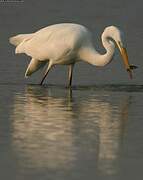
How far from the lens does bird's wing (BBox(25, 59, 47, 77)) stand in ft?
63.1

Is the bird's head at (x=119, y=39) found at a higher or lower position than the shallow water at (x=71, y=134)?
higher

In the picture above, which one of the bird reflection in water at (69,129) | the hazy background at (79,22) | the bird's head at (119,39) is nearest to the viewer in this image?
the bird reflection in water at (69,129)

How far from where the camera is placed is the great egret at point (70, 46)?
728 inches

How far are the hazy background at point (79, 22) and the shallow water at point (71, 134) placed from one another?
2363 millimetres

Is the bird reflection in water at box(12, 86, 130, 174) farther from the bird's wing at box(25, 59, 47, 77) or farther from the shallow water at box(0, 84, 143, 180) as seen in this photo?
the bird's wing at box(25, 59, 47, 77)

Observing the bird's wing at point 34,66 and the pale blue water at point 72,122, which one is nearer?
the pale blue water at point 72,122

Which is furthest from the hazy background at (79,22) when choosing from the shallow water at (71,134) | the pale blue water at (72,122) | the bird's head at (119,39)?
the shallow water at (71,134)

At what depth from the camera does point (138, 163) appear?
1018 centimetres

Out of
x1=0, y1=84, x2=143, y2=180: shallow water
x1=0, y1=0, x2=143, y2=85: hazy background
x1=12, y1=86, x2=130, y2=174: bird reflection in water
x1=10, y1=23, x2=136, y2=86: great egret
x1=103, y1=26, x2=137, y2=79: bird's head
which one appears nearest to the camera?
x1=0, y1=84, x2=143, y2=180: shallow water

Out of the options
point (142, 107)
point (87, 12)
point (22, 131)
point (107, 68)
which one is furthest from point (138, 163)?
point (87, 12)

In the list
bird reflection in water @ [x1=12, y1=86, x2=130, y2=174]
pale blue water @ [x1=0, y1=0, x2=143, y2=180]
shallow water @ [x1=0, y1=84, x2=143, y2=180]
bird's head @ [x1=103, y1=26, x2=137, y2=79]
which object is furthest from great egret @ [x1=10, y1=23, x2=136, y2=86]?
bird reflection in water @ [x1=12, y1=86, x2=130, y2=174]

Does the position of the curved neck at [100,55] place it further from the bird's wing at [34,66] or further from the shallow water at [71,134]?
the shallow water at [71,134]

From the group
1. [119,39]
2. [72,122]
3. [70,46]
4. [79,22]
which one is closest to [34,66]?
[70,46]

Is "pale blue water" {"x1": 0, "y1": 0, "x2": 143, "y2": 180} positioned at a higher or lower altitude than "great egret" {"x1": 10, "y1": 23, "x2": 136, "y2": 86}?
lower
